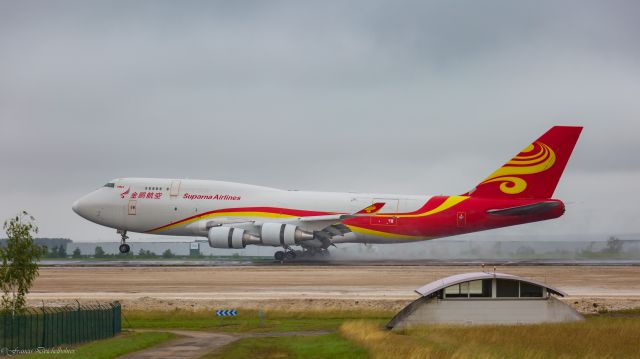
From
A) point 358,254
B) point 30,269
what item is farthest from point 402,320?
point 358,254

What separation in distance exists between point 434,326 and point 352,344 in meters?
6.42

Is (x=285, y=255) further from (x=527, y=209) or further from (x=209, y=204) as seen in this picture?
(x=527, y=209)

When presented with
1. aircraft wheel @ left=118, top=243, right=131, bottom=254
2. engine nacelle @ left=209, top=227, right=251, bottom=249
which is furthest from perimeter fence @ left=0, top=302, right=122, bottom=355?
aircraft wheel @ left=118, top=243, right=131, bottom=254

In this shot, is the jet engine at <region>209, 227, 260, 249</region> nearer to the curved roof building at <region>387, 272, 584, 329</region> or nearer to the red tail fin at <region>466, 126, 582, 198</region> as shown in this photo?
the red tail fin at <region>466, 126, 582, 198</region>

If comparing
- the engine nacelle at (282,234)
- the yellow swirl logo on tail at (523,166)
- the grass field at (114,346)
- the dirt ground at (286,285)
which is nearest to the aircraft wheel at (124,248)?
the dirt ground at (286,285)

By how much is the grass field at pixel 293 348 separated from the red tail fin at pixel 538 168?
114 feet

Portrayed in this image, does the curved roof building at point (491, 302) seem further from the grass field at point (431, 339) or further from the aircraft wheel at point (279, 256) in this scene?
the aircraft wheel at point (279, 256)

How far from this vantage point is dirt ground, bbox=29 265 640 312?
131ft

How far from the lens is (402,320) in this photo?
32375 mm

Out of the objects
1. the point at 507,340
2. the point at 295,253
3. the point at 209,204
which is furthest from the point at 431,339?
the point at 209,204

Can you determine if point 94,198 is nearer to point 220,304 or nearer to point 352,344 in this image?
point 220,304

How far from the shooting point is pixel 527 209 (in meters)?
59.4

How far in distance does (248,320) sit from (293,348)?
34.1ft

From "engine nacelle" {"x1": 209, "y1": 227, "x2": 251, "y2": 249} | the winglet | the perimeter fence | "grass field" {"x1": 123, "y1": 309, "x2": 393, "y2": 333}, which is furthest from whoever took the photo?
the winglet
